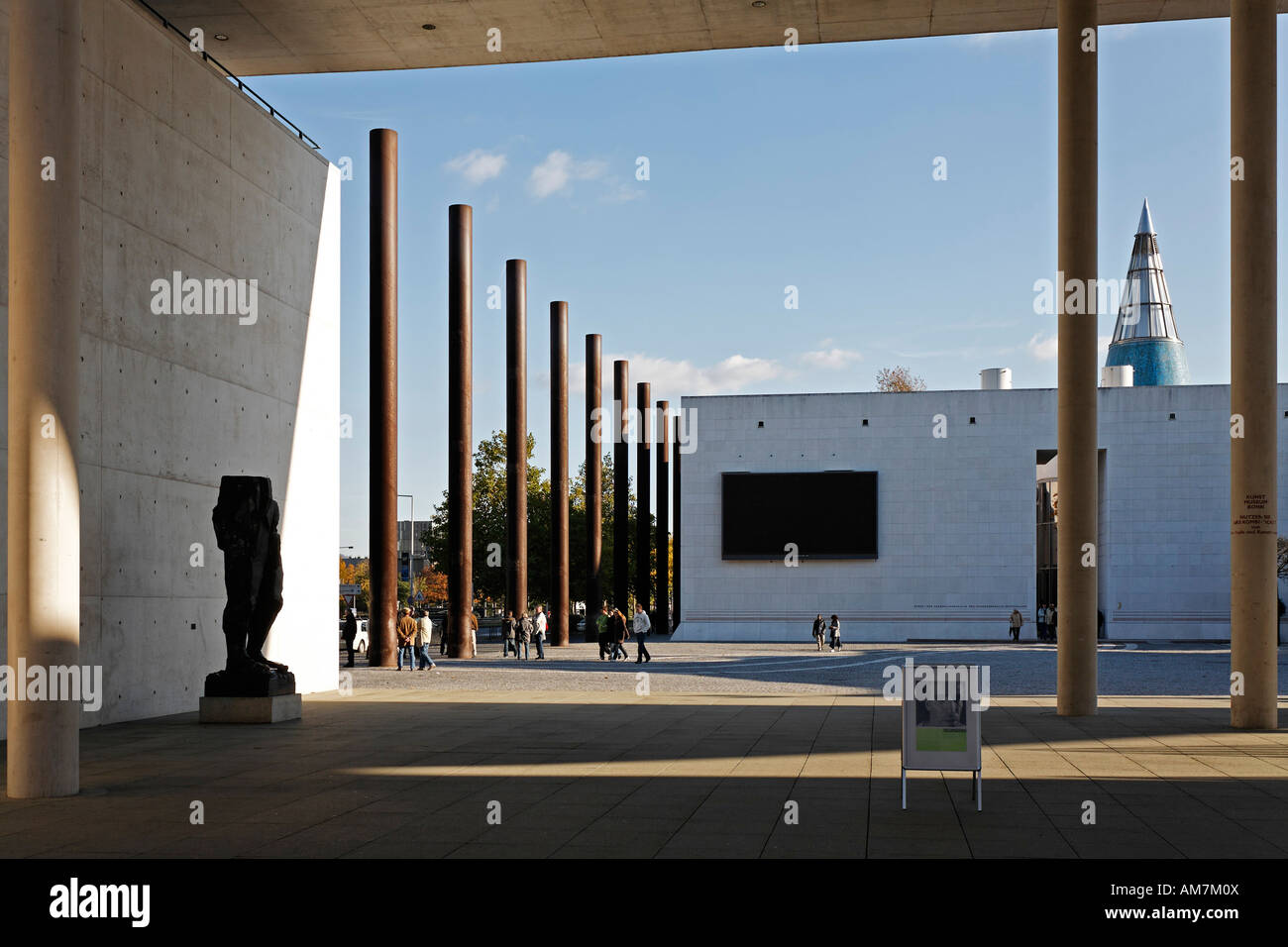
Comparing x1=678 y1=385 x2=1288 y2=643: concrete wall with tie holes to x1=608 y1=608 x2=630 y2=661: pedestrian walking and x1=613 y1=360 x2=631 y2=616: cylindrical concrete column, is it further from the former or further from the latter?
x1=608 y1=608 x2=630 y2=661: pedestrian walking

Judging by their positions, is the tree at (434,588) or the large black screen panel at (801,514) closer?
the large black screen panel at (801,514)

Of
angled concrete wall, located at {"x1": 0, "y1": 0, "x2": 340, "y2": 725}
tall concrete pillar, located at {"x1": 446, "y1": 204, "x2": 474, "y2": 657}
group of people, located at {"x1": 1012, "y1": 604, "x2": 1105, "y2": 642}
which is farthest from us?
group of people, located at {"x1": 1012, "y1": 604, "x2": 1105, "y2": 642}

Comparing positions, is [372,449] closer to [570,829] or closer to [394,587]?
[394,587]

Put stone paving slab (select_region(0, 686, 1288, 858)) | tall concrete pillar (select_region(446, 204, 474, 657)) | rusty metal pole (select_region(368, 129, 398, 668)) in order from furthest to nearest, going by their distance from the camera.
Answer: tall concrete pillar (select_region(446, 204, 474, 657)) → rusty metal pole (select_region(368, 129, 398, 668)) → stone paving slab (select_region(0, 686, 1288, 858))

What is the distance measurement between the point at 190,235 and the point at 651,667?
17852 mm

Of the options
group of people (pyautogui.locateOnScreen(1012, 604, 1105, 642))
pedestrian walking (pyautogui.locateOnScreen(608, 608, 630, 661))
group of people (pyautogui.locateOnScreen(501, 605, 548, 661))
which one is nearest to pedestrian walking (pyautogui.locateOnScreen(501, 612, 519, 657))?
group of people (pyautogui.locateOnScreen(501, 605, 548, 661))

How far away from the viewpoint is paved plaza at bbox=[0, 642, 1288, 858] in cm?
941

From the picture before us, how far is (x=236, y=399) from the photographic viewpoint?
2280cm

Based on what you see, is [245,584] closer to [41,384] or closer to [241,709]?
[241,709]

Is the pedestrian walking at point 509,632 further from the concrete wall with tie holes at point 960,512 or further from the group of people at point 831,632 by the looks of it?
the concrete wall with tie holes at point 960,512

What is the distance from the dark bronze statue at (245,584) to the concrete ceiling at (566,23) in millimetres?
9821

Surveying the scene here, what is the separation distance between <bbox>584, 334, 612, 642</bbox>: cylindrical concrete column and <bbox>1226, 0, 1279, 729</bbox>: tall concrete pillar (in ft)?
126

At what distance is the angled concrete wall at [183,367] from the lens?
18484mm

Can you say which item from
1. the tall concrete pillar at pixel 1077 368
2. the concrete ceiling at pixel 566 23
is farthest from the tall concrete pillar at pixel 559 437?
the tall concrete pillar at pixel 1077 368
